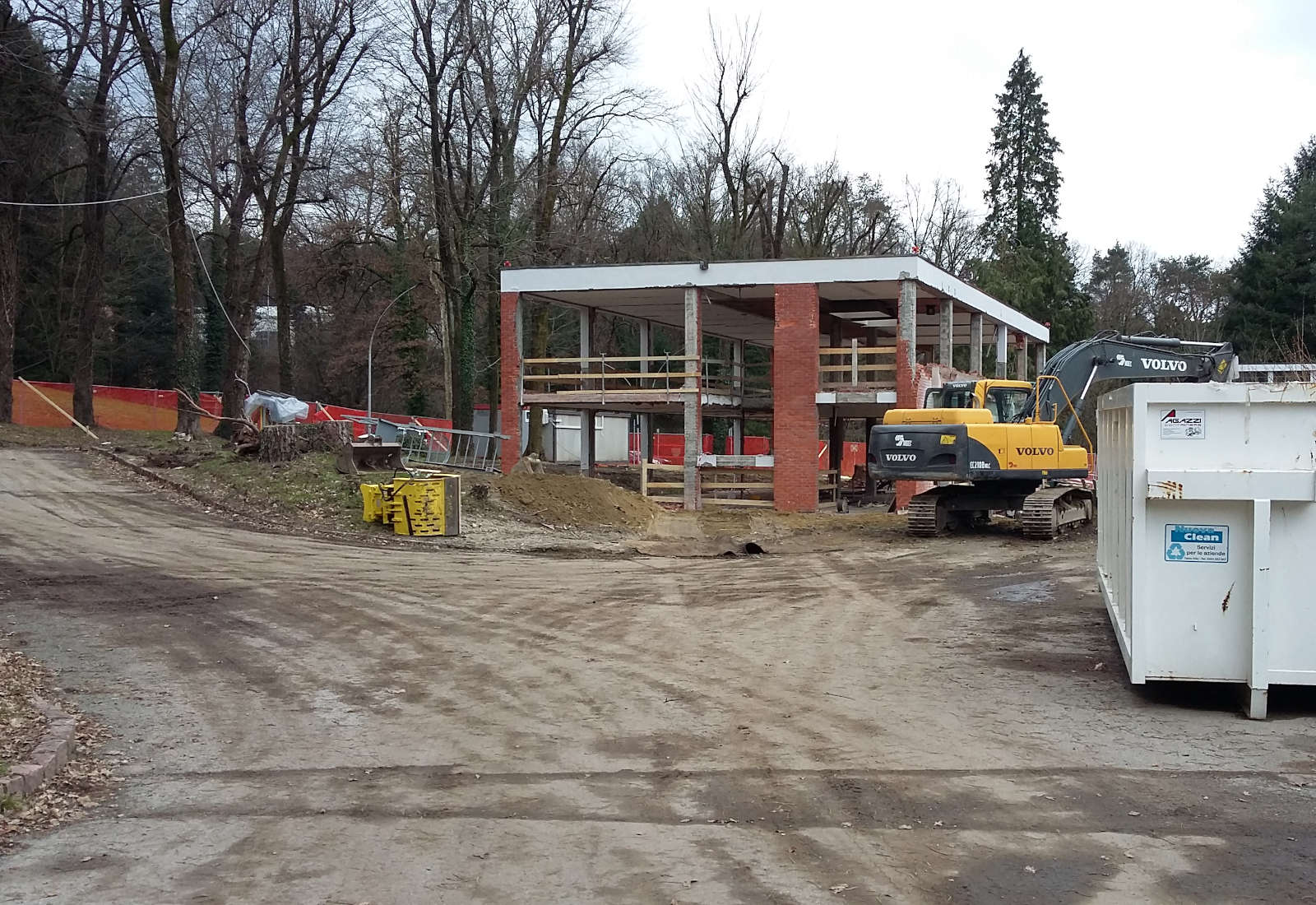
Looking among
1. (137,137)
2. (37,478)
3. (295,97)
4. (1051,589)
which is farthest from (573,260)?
(1051,589)

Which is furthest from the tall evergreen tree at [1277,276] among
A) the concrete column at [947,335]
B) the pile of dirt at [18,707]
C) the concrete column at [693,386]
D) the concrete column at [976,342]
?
the pile of dirt at [18,707]

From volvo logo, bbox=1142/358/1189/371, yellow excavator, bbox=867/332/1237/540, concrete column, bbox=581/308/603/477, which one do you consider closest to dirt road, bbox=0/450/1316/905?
yellow excavator, bbox=867/332/1237/540

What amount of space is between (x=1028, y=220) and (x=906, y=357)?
1398 inches

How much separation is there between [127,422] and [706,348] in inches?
1020

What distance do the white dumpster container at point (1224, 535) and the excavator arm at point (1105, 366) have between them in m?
14.1

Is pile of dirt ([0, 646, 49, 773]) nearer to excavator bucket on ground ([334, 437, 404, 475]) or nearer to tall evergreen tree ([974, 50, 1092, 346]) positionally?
excavator bucket on ground ([334, 437, 404, 475])

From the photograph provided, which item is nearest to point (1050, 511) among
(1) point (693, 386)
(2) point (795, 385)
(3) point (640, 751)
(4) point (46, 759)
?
(2) point (795, 385)

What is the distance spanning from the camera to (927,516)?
923 inches

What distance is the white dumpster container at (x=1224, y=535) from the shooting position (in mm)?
8492

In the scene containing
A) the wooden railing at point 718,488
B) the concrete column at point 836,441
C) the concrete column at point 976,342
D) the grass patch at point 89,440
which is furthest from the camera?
the concrete column at point 836,441

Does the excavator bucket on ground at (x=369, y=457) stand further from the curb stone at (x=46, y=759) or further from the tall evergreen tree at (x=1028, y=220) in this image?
the tall evergreen tree at (x=1028, y=220)

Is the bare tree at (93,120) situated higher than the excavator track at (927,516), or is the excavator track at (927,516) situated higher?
the bare tree at (93,120)

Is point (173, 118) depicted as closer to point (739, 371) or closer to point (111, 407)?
point (111, 407)

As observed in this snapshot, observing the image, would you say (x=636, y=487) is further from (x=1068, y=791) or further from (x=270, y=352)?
(x=270, y=352)
